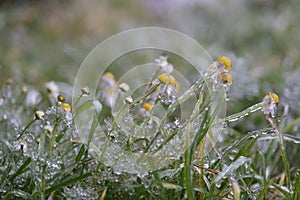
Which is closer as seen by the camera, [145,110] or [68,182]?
[68,182]

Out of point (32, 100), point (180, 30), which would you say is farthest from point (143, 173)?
point (180, 30)

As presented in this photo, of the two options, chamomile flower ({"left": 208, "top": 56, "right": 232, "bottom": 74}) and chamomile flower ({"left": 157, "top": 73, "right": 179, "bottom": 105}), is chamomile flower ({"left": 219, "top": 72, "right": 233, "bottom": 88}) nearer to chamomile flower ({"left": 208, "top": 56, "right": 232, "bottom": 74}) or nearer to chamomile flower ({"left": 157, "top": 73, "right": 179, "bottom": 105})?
chamomile flower ({"left": 208, "top": 56, "right": 232, "bottom": 74})

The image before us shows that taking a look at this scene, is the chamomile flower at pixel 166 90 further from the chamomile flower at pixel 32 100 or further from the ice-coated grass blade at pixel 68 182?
the chamomile flower at pixel 32 100

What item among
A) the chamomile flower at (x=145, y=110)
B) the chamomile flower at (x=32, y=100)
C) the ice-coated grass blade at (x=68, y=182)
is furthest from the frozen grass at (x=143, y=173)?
the chamomile flower at (x=32, y=100)

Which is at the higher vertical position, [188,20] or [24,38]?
[188,20]

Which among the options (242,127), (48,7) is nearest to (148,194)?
(242,127)

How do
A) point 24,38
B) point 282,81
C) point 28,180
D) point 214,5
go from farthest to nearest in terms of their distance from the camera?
point 214,5 → point 24,38 → point 282,81 → point 28,180

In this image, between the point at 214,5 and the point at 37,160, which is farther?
the point at 214,5

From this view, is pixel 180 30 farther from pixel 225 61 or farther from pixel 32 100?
pixel 225 61

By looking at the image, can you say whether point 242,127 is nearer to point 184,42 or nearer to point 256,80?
point 256,80
